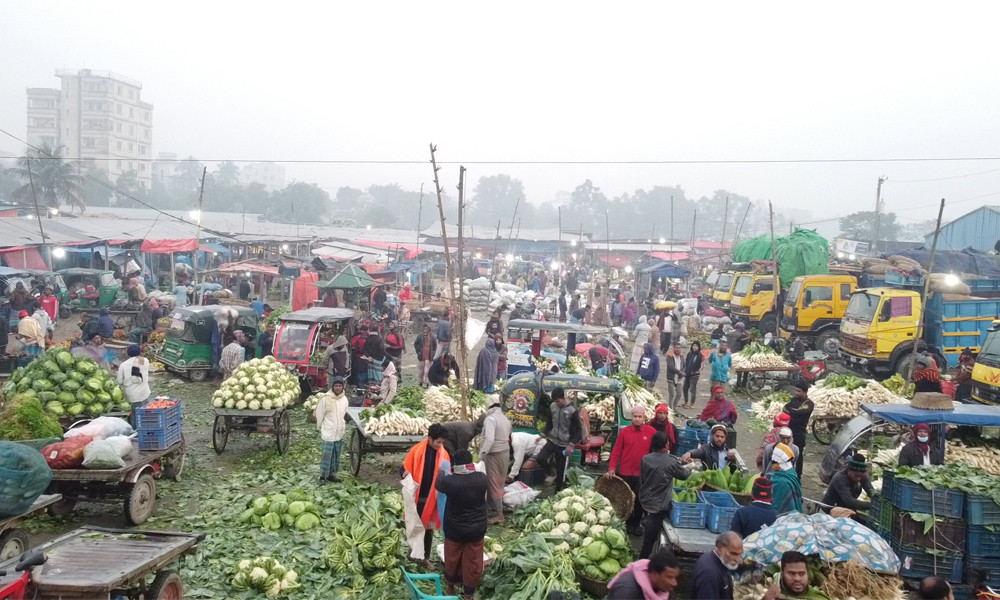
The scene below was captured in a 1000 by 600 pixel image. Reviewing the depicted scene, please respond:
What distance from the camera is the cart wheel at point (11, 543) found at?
6.36 meters

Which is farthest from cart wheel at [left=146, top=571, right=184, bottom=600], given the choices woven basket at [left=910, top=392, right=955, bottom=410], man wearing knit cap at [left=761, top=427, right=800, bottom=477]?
woven basket at [left=910, top=392, right=955, bottom=410]

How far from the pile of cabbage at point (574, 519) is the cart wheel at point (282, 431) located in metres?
4.84

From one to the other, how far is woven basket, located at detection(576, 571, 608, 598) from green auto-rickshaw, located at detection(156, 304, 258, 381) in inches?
467

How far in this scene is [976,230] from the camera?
34656 mm

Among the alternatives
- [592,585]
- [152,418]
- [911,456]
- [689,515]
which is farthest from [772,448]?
[152,418]

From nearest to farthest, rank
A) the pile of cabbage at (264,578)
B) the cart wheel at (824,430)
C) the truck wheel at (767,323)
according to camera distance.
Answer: the pile of cabbage at (264,578), the cart wheel at (824,430), the truck wheel at (767,323)

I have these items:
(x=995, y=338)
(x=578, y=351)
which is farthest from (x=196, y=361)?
(x=995, y=338)

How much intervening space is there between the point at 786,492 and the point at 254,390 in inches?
308

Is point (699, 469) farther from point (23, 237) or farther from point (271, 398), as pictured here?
point (23, 237)

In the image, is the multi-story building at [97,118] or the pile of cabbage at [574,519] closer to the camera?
the pile of cabbage at [574,519]

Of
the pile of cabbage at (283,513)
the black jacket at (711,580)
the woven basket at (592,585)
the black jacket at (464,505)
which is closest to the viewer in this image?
the black jacket at (711,580)

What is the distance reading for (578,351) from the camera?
58.6ft

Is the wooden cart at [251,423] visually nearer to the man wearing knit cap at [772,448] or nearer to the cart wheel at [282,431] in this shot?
the cart wheel at [282,431]

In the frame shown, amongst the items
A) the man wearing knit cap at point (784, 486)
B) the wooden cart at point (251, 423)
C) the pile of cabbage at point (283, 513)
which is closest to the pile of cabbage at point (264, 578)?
the pile of cabbage at point (283, 513)
